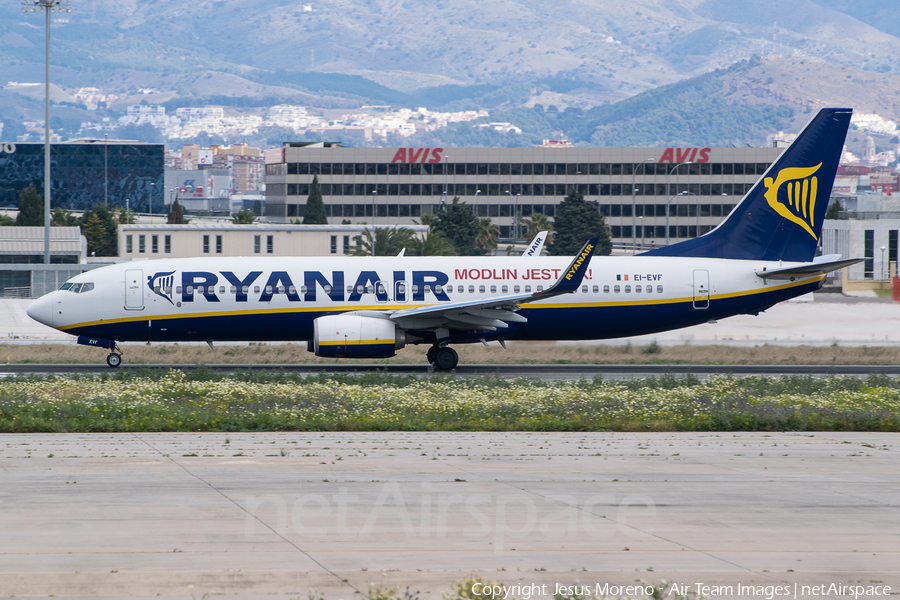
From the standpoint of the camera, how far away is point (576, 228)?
106625 millimetres

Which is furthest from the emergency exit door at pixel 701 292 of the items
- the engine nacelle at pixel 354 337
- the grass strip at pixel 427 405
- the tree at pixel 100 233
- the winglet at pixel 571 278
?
the tree at pixel 100 233

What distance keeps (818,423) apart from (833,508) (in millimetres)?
8664

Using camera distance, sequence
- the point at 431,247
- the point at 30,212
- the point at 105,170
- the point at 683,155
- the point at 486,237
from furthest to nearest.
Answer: the point at 105,170, the point at 683,155, the point at 486,237, the point at 30,212, the point at 431,247

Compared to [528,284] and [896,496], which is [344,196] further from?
[896,496]

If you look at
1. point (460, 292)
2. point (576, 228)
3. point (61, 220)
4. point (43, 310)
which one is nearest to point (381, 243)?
point (460, 292)

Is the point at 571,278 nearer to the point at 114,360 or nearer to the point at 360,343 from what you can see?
the point at 360,343

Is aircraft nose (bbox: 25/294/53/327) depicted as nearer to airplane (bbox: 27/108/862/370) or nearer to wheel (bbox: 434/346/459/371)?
airplane (bbox: 27/108/862/370)

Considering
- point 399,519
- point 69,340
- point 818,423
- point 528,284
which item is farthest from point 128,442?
point 69,340

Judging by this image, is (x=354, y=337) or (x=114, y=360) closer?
(x=354, y=337)

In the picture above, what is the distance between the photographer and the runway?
34.2 feet

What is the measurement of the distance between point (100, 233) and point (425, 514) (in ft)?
342

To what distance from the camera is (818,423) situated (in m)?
21.8

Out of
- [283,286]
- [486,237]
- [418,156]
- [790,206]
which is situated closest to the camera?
[283,286]

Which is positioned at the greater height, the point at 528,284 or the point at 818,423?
the point at 528,284
